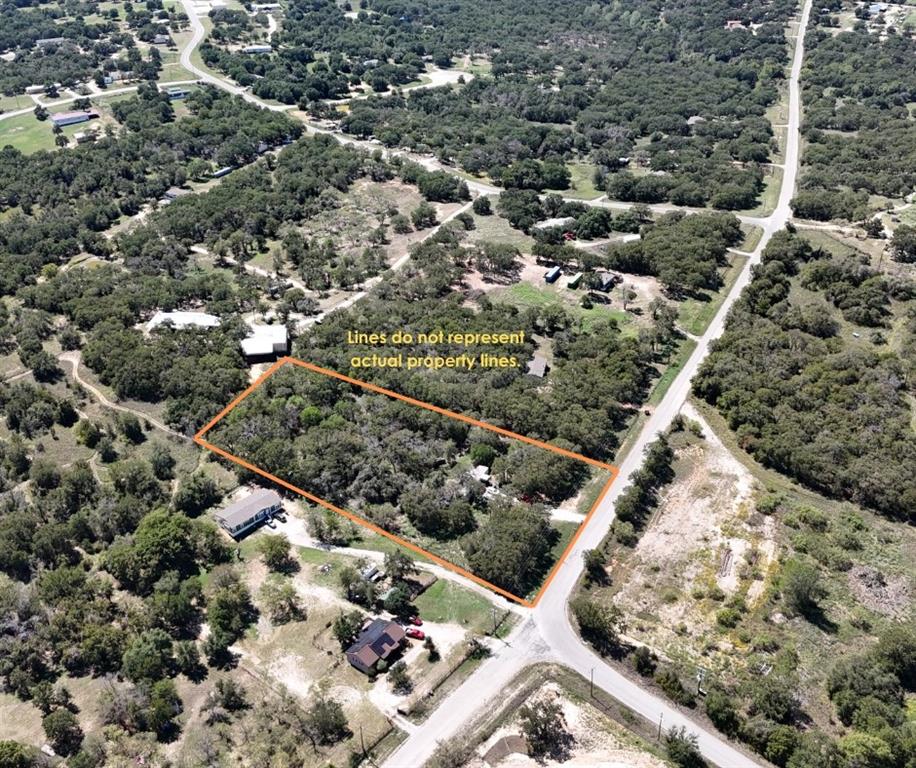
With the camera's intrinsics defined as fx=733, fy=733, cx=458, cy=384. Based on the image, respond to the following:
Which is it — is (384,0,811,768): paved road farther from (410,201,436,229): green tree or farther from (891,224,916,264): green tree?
(891,224,916,264): green tree

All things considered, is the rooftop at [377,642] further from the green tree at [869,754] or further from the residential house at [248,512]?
the green tree at [869,754]

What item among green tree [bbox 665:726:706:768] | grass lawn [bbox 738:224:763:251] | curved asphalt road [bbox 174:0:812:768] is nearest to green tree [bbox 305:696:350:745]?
curved asphalt road [bbox 174:0:812:768]

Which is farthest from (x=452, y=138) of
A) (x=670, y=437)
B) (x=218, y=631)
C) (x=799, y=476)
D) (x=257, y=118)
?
(x=218, y=631)

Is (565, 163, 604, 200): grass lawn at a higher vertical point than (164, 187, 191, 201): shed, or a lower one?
higher

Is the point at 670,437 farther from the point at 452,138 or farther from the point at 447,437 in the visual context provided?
the point at 452,138

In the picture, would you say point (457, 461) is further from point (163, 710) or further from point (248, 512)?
point (163, 710)

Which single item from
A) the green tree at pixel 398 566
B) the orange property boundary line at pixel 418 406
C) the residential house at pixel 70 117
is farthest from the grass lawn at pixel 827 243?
the residential house at pixel 70 117

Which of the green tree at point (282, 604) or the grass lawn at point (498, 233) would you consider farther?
the grass lawn at point (498, 233)
